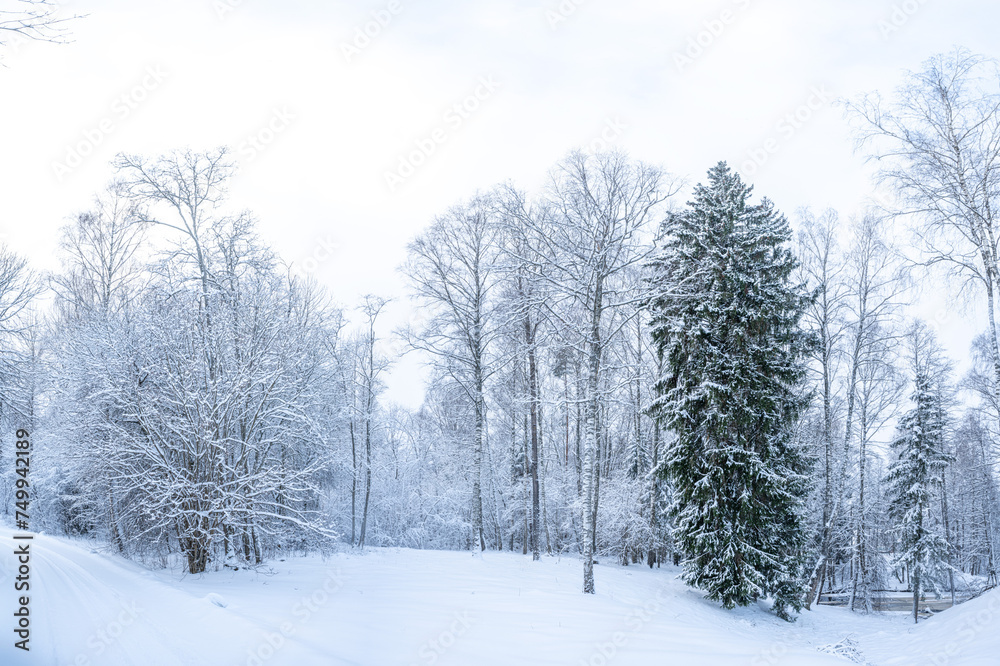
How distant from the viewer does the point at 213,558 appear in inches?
403

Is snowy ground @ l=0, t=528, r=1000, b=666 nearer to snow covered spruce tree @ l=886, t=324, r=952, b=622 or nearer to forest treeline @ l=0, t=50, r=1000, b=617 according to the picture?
forest treeline @ l=0, t=50, r=1000, b=617

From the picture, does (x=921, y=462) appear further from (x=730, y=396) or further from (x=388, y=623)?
(x=388, y=623)

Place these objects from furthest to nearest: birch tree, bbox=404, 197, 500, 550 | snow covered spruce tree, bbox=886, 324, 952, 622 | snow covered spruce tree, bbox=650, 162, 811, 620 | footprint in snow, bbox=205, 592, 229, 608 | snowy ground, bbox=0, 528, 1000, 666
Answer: snow covered spruce tree, bbox=886, 324, 952, 622 < birch tree, bbox=404, 197, 500, 550 < snow covered spruce tree, bbox=650, 162, 811, 620 < footprint in snow, bbox=205, 592, 229, 608 < snowy ground, bbox=0, 528, 1000, 666

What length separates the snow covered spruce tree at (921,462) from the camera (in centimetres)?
2048

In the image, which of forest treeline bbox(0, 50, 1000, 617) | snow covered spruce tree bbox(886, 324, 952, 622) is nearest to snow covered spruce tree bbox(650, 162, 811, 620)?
forest treeline bbox(0, 50, 1000, 617)

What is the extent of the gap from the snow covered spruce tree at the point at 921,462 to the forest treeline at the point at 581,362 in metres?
0.12

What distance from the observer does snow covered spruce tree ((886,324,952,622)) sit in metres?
20.5

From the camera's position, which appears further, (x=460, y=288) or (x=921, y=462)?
(x=921, y=462)

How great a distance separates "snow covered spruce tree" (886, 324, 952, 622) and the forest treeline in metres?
0.12

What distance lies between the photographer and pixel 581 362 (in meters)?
18.4

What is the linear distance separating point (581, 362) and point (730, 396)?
242 inches

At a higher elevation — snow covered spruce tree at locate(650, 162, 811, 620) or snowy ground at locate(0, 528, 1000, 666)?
snow covered spruce tree at locate(650, 162, 811, 620)

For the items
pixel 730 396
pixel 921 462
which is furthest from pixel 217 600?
pixel 921 462

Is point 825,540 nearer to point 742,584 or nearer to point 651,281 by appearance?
point 742,584
